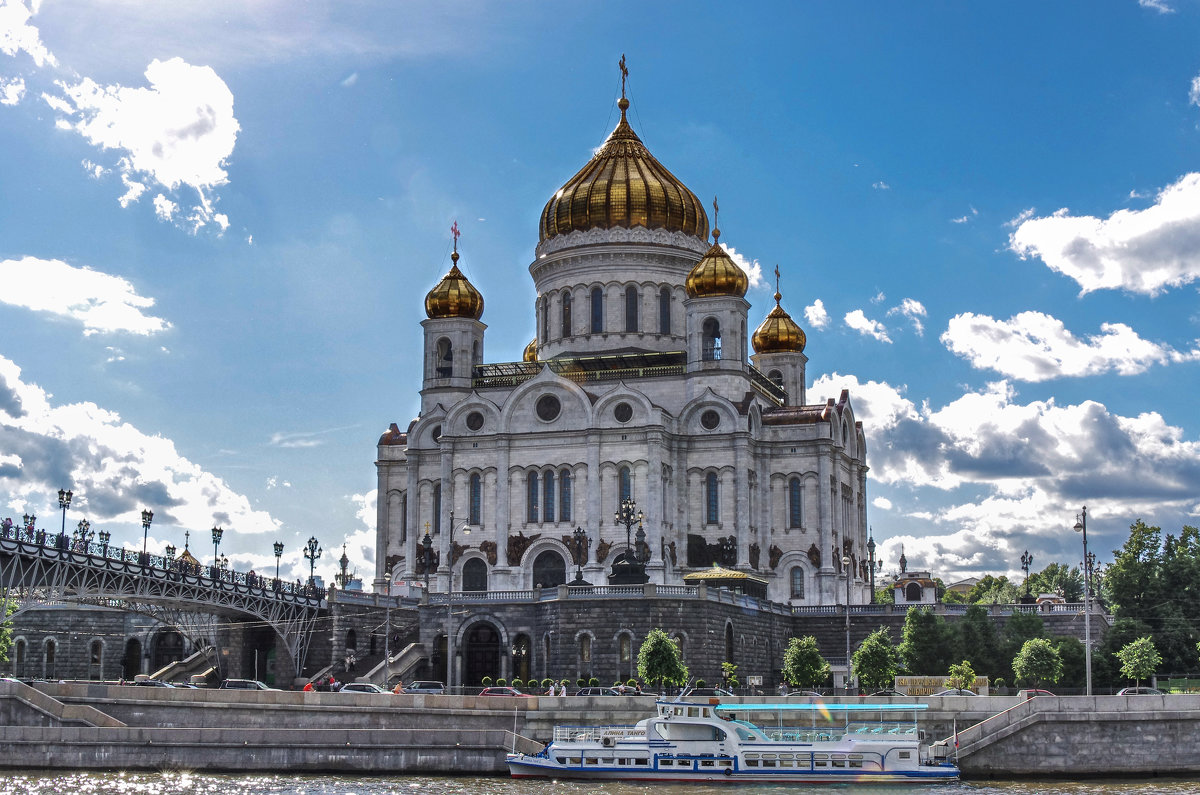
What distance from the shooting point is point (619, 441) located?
267 ft

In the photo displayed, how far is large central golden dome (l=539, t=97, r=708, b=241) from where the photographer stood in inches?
3509

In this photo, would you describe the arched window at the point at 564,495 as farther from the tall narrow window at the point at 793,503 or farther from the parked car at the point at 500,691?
the parked car at the point at 500,691

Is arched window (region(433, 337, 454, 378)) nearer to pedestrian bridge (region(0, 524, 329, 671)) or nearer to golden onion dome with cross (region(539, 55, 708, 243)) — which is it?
golden onion dome with cross (region(539, 55, 708, 243))

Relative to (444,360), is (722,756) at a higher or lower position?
lower

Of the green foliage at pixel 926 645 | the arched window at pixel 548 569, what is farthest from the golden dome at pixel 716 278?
the green foliage at pixel 926 645

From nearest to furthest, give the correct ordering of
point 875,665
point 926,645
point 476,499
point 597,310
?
1. point 875,665
2. point 926,645
3. point 476,499
4. point 597,310

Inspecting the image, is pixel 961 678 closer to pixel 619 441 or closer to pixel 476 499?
pixel 619 441

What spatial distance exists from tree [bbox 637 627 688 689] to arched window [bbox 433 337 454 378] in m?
30.9

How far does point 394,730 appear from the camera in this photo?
159 feet

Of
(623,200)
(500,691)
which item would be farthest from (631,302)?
(500,691)

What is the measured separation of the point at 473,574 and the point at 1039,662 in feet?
103

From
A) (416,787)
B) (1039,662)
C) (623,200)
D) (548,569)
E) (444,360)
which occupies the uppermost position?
(623,200)

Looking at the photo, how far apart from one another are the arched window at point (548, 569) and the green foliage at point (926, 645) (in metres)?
19.6

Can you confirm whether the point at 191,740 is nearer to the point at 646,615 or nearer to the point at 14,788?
the point at 14,788
